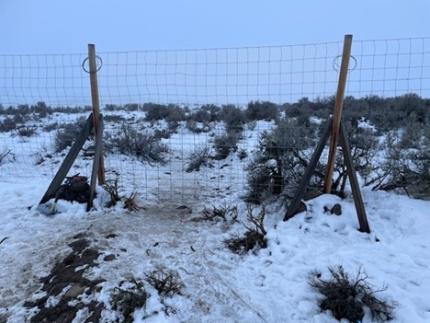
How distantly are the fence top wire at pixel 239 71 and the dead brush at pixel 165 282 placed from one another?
311cm

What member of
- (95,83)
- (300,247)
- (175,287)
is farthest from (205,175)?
(175,287)

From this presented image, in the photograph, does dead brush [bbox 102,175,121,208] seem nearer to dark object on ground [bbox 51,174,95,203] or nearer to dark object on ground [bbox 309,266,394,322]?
dark object on ground [bbox 51,174,95,203]

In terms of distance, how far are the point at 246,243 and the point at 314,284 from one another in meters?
0.96

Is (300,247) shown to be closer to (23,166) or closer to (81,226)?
(81,226)

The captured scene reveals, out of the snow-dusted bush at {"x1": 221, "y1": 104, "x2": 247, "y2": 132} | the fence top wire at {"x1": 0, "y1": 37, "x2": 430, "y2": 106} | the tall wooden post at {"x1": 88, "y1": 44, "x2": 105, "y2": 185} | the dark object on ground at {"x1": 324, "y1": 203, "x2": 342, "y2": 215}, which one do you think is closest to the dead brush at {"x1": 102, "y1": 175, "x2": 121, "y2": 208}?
the tall wooden post at {"x1": 88, "y1": 44, "x2": 105, "y2": 185}

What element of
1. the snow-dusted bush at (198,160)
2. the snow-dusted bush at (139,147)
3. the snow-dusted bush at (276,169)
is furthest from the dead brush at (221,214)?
the snow-dusted bush at (139,147)

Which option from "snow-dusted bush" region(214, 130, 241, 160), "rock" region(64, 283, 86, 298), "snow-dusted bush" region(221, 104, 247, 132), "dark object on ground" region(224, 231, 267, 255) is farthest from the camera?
"snow-dusted bush" region(221, 104, 247, 132)

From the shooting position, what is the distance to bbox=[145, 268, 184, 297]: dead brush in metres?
2.79

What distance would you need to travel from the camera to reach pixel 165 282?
9.25 ft

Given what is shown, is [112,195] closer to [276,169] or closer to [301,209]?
[276,169]

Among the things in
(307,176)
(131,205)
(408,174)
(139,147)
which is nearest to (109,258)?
(131,205)

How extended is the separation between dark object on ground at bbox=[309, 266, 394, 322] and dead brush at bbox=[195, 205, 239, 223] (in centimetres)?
176

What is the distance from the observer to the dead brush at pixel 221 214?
4.34m

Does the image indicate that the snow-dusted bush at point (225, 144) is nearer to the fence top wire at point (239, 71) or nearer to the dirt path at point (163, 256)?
the fence top wire at point (239, 71)
